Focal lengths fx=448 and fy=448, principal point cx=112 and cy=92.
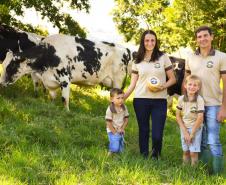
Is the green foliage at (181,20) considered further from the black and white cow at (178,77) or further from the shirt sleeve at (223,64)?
the shirt sleeve at (223,64)

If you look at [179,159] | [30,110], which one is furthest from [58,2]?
[179,159]

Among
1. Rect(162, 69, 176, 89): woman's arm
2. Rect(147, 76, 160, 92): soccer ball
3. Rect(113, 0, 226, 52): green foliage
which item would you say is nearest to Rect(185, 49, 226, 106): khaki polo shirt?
A: Rect(162, 69, 176, 89): woman's arm

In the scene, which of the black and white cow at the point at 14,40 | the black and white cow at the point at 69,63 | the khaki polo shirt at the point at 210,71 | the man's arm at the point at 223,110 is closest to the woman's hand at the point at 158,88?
the khaki polo shirt at the point at 210,71

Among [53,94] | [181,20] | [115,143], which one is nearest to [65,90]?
[53,94]

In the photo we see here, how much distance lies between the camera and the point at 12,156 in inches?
248

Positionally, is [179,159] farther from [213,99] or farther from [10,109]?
[10,109]

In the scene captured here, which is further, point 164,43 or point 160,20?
point 160,20

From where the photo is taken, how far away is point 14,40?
42.4 ft

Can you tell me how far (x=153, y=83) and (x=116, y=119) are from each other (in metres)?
0.87

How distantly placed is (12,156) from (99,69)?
6581 mm

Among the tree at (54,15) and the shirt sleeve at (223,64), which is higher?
the tree at (54,15)

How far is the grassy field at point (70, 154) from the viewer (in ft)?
18.4

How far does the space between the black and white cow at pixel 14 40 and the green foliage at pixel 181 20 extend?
2277 centimetres

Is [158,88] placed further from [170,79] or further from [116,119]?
[116,119]
